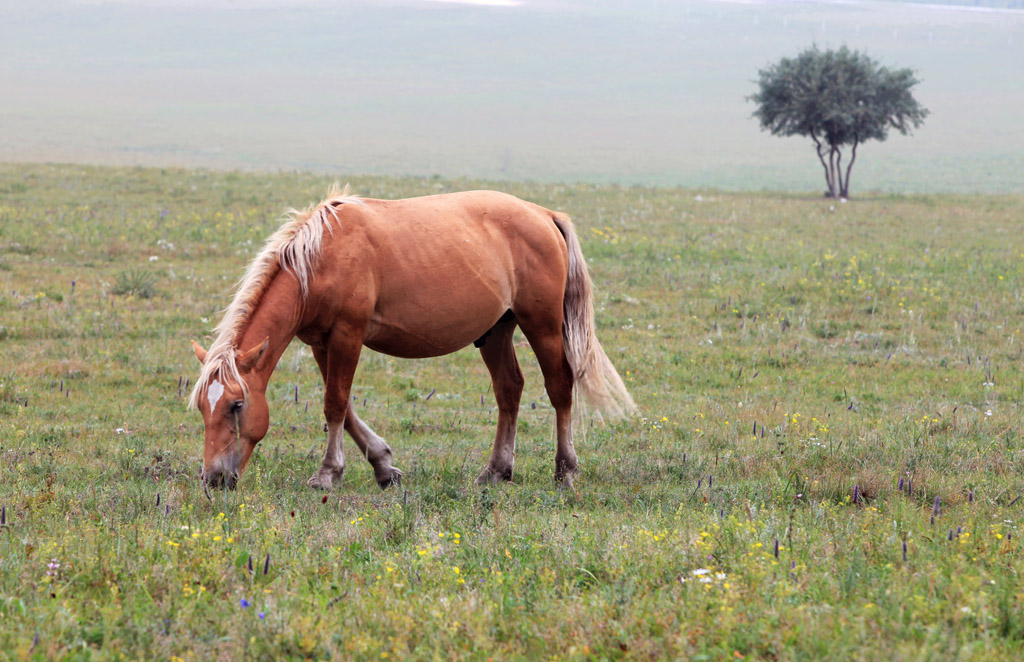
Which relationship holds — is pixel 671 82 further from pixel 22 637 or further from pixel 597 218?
pixel 22 637

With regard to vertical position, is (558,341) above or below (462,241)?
below

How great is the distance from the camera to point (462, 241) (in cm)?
712

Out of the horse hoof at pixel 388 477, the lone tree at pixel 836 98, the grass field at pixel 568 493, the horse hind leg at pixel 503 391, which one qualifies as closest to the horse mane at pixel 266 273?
the grass field at pixel 568 493

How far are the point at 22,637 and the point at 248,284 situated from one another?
338cm

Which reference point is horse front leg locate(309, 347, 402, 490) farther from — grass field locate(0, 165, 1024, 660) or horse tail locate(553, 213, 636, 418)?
horse tail locate(553, 213, 636, 418)

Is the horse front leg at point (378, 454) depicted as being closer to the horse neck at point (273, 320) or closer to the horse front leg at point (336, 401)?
the horse front leg at point (336, 401)

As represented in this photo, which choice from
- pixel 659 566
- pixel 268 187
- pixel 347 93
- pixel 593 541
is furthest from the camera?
pixel 347 93

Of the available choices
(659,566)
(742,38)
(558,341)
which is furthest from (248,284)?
(742,38)

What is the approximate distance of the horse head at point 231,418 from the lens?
229 inches

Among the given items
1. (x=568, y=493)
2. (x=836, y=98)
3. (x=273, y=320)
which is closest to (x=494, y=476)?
(x=568, y=493)

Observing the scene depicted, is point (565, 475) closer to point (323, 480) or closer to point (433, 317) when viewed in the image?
point (433, 317)

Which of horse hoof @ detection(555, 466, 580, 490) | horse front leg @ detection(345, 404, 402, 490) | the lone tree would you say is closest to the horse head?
horse front leg @ detection(345, 404, 402, 490)

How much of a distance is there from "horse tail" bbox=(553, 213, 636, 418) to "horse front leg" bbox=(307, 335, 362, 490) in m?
2.00

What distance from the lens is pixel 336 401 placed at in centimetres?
667
